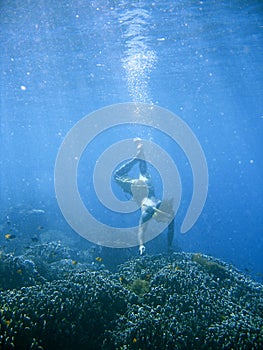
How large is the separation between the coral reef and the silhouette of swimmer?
210cm

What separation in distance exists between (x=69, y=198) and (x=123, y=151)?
12.6m

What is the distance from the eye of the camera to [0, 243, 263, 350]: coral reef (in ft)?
18.4

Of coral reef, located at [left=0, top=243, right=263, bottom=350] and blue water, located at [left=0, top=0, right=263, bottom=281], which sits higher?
blue water, located at [left=0, top=0, right=263, bottom=281]

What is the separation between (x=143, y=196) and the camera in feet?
40.2

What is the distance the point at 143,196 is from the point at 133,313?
626 centimetres

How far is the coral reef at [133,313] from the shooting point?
561 centimetres

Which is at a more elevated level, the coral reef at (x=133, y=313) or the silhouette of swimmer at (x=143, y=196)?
the silhouette of swimmer at (x=143, y=196)

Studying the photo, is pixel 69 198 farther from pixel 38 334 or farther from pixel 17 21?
pixel 38 334

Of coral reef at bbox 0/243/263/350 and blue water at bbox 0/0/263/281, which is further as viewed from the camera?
blue water at bbox 0/0/263/281

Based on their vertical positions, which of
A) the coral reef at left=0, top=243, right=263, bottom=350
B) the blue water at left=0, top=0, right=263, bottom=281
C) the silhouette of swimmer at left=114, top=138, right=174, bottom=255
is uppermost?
the blue water at left=0, top=0, right=263, bottom=281

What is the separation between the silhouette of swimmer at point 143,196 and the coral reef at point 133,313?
210 cm

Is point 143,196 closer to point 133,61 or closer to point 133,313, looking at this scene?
point 133,313

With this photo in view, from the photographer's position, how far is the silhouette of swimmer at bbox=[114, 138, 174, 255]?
1002 centimetres

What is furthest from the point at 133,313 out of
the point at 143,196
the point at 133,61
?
the point at 133,61
